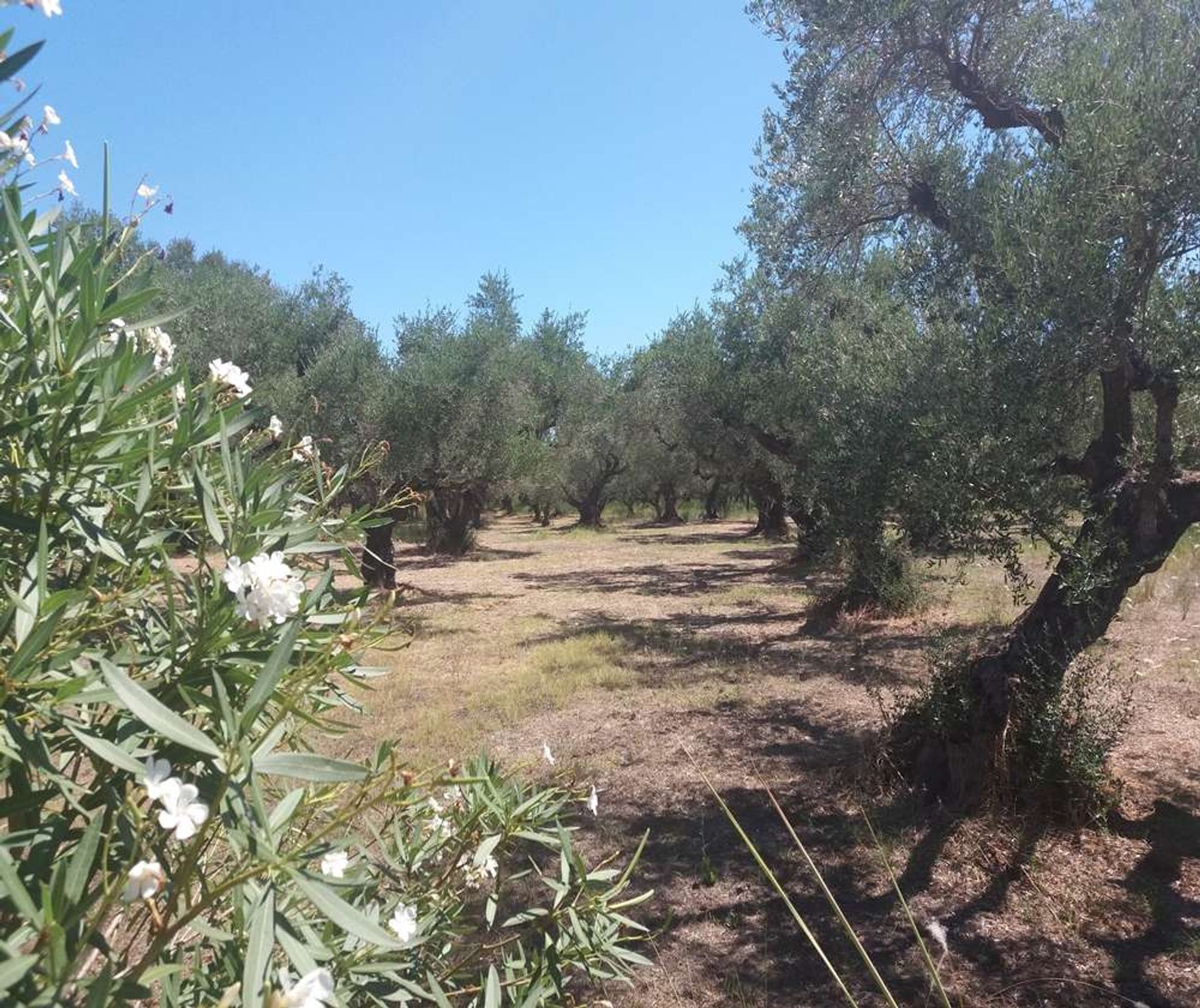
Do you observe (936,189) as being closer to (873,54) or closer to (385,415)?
(873,54)

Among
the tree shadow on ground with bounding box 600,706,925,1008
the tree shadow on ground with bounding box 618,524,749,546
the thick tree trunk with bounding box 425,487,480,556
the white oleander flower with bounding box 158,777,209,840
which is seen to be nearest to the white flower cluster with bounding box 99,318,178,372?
the white oleander flower with bounding box 158,777,209,840

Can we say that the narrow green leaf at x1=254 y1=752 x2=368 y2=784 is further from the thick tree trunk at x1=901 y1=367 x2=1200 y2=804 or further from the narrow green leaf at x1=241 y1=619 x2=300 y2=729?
the thick tree trunk at x1=901 y1=367 x2=1200 y2=804

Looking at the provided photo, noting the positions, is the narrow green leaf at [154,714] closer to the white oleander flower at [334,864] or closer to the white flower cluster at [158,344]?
the white oleander flower at [334,864]

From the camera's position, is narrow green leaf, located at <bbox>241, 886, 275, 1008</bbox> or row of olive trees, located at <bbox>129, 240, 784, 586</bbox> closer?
narrow green leaf, located at <bbox>241, 886, 275, 1008</bbox>

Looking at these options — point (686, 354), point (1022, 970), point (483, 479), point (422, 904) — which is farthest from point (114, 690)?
Result: point (686, 354)

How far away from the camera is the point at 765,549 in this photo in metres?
24.1

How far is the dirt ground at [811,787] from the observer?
383 cm

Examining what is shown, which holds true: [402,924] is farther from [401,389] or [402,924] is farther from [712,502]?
[712,502]

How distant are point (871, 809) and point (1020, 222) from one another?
150 inches

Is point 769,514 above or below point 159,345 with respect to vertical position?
below

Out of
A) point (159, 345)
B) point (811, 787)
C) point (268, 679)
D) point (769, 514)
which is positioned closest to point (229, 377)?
point (159, 345)

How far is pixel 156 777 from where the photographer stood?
3.20ft

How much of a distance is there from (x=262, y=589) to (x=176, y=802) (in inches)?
11.4

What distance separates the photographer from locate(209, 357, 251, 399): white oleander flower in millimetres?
1660
